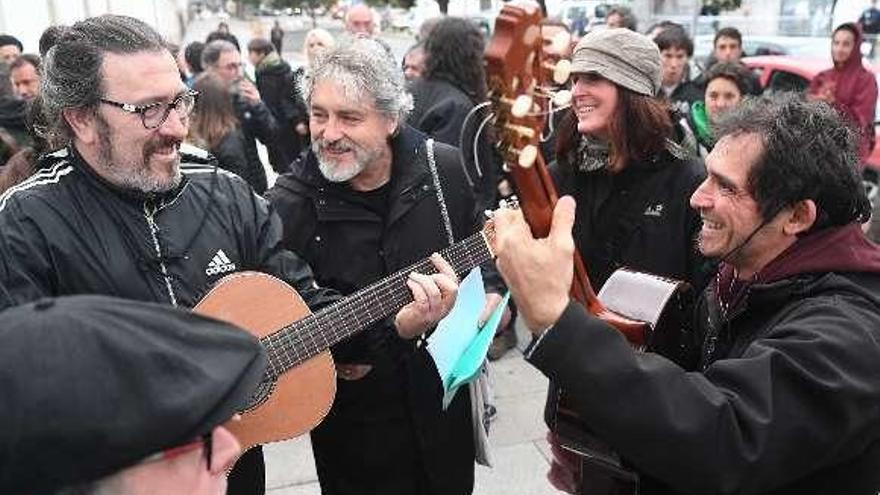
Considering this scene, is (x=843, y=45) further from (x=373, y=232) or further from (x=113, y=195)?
(x=113, y=195)

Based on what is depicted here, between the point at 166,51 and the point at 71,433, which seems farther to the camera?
the point at 166,51

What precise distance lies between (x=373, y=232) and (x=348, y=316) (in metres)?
0.32

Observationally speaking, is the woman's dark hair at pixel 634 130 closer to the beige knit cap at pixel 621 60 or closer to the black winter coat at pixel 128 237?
the beige knit cap at pixel 621 60

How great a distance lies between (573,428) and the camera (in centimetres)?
169

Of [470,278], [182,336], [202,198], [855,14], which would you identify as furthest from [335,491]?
[855,14]

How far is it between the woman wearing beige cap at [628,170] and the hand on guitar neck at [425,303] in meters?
0.64

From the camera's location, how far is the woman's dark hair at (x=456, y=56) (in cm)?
455

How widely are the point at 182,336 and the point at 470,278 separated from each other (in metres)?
1.31

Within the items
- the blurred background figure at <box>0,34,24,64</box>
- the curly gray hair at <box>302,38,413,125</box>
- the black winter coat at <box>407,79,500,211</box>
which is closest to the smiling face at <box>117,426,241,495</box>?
the curly gray hair at <box>302,38,413,125</box>

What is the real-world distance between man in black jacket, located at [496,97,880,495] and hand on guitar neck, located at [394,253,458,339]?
2.80 feet

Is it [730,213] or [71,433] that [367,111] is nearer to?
[730,213]

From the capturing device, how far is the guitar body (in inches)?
79.4

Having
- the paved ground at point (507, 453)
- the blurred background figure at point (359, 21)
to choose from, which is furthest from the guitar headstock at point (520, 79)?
the blurred background figure at point (359, 21)

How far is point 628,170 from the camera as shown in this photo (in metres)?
2.57
